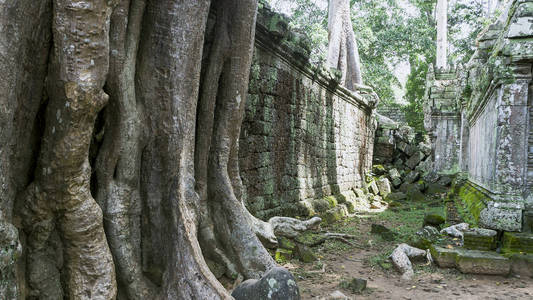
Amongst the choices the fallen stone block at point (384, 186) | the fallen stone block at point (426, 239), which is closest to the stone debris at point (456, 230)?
the fallen stone block at point (426, 239)

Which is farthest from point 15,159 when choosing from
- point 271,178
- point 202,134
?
point 271,178

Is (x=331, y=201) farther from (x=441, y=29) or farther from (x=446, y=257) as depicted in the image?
(x=441, y=29)

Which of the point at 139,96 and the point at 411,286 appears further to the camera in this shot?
the point at 411,286

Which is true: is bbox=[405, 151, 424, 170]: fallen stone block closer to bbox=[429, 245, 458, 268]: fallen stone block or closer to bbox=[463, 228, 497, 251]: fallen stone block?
bbox=[463, 228, 497, 251]: fallen stone block

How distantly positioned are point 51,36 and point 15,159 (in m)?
0.67

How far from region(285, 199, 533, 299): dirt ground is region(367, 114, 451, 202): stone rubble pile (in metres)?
6.72

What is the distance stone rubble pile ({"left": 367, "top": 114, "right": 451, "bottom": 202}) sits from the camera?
12.2 m

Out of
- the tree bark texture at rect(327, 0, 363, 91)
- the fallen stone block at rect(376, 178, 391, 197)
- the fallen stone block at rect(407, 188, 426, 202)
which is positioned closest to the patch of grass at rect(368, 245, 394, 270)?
the fallen stone block at rect(407, 188, 426, 202)

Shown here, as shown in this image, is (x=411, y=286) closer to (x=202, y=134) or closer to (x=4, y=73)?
(x=202, y=134)

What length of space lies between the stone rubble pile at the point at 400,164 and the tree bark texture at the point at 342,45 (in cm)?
284

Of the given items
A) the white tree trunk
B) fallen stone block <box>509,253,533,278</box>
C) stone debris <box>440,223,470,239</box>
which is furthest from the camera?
the white tree trunk

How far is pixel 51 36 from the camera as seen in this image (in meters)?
2.16

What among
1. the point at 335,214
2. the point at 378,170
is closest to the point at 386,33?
the point at 378,170

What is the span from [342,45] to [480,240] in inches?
356
